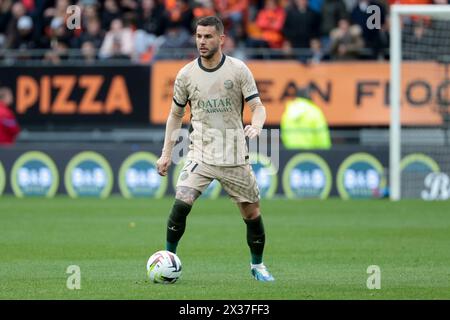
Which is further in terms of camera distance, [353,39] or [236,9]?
[236,9]

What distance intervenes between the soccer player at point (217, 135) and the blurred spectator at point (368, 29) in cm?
1346

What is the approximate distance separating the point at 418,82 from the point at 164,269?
44.2ft

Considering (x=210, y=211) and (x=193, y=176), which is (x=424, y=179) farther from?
(x=193, y=176)

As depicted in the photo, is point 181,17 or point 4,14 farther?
point 4,14

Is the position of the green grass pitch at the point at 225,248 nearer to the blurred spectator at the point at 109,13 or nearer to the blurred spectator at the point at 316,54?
the blurred spectator at the point at 316,54

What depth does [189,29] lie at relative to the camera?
26.1 meters

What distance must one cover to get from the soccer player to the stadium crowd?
42.8 ft

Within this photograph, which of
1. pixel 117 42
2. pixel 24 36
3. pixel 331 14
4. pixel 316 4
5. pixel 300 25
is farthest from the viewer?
pixel 24 36

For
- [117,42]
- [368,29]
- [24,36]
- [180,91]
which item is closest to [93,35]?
[117,42]

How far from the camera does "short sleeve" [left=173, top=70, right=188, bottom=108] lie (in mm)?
11625

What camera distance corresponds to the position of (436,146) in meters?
23.3

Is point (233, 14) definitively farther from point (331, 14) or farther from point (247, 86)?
point (247, 86)

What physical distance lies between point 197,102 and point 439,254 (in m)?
4.12
